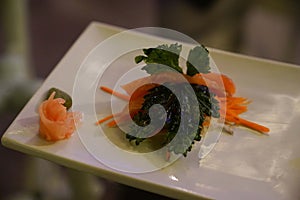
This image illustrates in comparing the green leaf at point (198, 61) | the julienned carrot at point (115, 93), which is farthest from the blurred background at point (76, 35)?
the green leaf at point (198, 61)

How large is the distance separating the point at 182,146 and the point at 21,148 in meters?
0.22

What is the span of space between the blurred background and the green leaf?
40 cm

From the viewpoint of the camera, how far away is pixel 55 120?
0.67 m

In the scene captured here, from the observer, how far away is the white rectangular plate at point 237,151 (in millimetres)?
612

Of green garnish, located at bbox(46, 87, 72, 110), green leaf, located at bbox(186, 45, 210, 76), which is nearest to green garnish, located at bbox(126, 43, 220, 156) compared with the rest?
green leaf, located at bbox(186, 45, 210, 76)

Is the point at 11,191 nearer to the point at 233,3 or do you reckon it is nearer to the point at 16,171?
the point at 16,171

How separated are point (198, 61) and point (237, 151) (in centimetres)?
14

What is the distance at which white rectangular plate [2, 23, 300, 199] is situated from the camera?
61 cm

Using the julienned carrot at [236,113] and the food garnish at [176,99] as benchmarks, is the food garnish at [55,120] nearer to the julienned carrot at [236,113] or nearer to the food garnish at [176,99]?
the food garnish at [176,99]

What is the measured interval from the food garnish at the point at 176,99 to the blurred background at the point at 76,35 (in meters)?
0.35

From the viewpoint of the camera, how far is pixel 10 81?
48.4 inches

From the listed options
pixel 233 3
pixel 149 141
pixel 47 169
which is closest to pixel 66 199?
pixel 47 169

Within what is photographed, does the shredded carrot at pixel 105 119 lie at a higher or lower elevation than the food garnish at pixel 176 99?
lower

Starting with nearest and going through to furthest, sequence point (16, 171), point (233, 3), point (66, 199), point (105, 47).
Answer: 1. point (105, 47)
2. point (66, 199)
3. point (16, 171)
4. point (233, 3)
